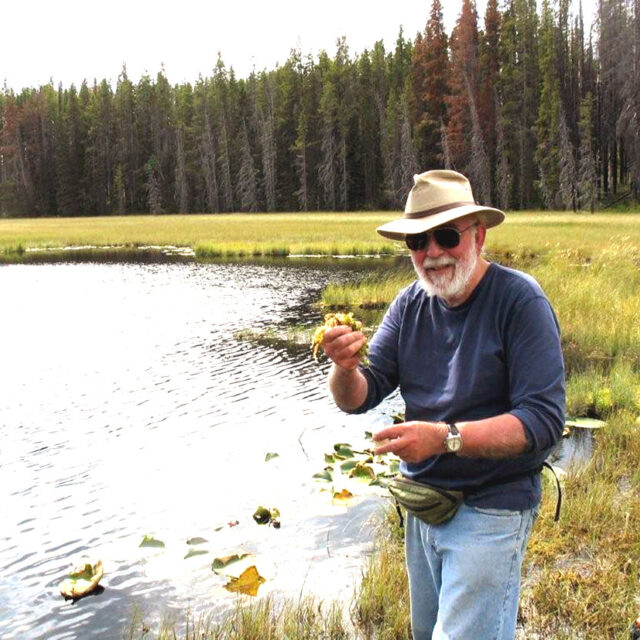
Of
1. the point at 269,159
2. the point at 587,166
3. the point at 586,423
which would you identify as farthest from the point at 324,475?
the point at 269,159

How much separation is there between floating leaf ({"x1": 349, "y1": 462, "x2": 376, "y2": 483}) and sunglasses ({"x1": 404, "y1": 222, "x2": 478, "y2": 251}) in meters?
4.32

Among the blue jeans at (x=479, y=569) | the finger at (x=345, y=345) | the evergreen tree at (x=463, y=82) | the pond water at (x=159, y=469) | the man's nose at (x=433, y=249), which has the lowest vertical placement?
the pond water at (x=159, y=469)

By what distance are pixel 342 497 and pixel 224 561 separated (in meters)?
1.58

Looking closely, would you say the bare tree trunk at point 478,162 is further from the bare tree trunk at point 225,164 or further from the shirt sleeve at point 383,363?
the shirt sleeve at point 383,363

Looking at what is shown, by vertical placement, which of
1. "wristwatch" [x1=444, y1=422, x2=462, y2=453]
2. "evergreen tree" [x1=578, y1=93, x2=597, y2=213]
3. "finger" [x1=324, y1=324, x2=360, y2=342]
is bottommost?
"wristwatch" [x1=444, y1=422, x2=462, y2=453]

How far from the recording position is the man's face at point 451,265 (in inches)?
111

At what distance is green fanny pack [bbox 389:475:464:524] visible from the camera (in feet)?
8.95

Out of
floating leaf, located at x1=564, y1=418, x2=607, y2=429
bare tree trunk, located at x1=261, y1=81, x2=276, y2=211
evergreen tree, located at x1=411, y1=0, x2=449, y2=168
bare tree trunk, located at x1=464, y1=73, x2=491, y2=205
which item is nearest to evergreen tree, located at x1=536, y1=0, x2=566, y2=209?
bare tree trunk, located at x1=464, y1=73, x2=491, y2=205

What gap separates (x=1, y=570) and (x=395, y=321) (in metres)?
4.25

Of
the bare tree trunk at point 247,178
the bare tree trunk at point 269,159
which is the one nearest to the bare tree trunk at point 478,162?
the bare tree trunk at point 269,159

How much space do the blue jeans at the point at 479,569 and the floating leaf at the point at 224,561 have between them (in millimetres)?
2841

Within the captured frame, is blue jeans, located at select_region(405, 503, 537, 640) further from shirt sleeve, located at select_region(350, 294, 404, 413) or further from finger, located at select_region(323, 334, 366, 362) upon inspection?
finger, located at select_region(323, 334, 366, 362)

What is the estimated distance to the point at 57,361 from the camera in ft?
43.8

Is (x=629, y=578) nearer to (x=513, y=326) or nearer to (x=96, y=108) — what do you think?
(x=513, y=326)
